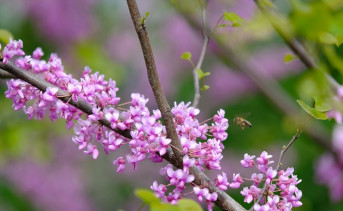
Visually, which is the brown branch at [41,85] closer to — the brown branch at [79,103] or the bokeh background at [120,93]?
the brown branch at [79,103]

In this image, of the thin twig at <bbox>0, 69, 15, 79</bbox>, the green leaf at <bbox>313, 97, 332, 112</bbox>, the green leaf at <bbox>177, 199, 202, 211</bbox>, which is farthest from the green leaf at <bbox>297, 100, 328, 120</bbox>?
the thin twig at <bbox>0, 69, 15, 79</bbox>

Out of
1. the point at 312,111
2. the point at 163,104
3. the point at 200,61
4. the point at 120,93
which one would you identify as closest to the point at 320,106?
the point at 312,111

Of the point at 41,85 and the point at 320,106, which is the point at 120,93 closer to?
the point at 41,85

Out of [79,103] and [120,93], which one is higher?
[120,93]

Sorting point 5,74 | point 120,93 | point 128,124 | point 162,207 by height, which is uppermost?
point 120,93

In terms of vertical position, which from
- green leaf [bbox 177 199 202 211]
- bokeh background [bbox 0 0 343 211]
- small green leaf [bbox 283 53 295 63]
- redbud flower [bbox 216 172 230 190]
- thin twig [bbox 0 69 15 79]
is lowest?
green leaf [bbox 177 199 202 211]

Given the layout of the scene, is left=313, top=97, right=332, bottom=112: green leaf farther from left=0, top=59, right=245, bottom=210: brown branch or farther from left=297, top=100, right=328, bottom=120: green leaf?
left=0, top=59, right=245, bottom=210: brown branch
